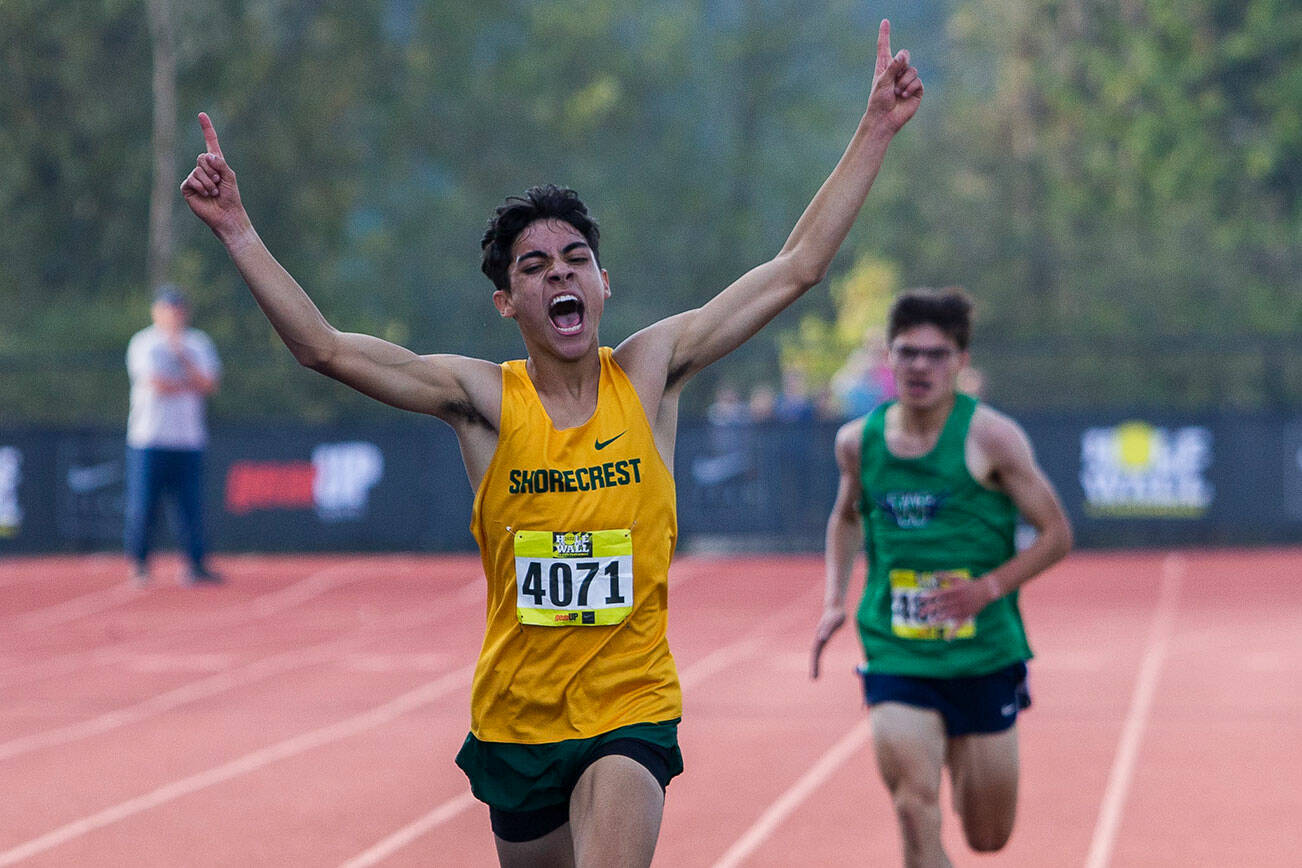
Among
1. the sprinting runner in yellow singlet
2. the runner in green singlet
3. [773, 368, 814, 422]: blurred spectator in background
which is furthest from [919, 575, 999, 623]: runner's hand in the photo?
[773, 368, 814, 422]: blurred spectator in background

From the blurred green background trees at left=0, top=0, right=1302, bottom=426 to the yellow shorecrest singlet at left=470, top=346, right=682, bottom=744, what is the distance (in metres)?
18.1

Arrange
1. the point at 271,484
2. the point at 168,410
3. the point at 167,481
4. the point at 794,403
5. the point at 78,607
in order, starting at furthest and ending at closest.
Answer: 1. the point at 794,403
2. the point at 271,484
3. the point at 78,607
4. the point at 167,481
5. the point at 168,410

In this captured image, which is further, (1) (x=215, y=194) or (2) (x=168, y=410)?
(2) (x=168, y=410)

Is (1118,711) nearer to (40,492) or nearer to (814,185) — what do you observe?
(40,492)

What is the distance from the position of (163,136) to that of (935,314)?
2624cm

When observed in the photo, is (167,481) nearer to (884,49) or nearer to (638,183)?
(884,49)

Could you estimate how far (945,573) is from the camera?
5496mm

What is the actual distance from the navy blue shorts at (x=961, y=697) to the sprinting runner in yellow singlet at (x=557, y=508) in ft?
5.38

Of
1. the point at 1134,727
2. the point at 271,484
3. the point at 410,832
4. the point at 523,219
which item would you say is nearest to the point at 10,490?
the point at 271,484

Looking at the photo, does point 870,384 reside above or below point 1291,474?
above

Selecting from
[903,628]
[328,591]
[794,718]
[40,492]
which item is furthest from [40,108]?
[903,628]

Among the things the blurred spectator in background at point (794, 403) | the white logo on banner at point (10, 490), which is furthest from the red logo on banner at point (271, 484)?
the blurred spectator in background at point (794, 403)

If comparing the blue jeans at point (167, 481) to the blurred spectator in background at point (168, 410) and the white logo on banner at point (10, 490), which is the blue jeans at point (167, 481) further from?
the white logo on banner at point (10, 490)

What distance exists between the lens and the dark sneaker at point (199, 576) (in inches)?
577
